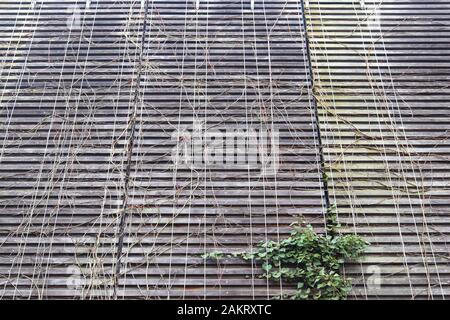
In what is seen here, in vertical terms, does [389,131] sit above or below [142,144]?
above

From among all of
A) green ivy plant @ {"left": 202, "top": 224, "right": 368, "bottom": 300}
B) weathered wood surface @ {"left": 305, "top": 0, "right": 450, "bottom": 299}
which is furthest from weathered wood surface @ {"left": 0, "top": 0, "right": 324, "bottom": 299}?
weathered wood surface @ {"left": 305, "top": 0, "right": 450, "bottom": 299}

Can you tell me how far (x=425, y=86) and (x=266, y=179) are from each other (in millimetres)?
2100

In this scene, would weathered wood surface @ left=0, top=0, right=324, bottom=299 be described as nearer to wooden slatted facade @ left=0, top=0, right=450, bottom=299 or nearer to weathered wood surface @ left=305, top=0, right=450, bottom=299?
wooden slatted facade @ left=0, top=0, right=450, bottom=299

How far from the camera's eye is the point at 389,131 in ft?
16.5

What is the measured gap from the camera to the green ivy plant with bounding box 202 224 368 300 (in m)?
4.21

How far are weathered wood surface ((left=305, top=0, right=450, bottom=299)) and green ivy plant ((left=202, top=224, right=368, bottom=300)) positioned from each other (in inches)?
5.9

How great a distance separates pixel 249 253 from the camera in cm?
442
